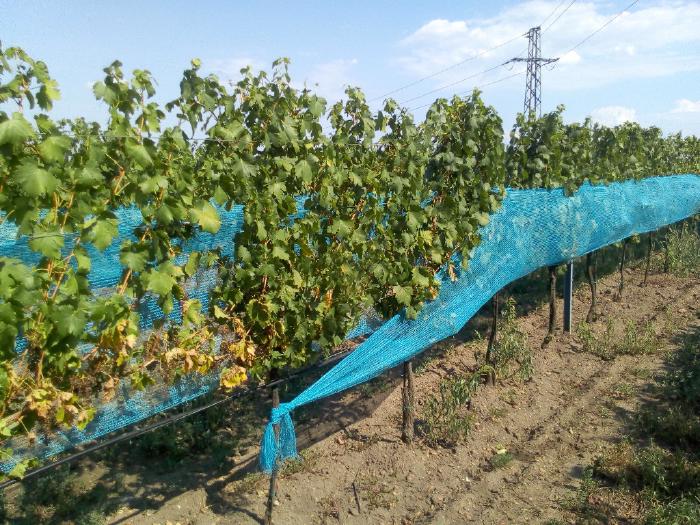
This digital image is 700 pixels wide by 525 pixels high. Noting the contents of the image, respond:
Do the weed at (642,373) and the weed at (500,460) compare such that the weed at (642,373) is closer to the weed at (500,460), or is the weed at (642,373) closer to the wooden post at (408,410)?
the weed at (500,460)

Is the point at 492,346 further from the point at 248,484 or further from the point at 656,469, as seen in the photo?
the point at 248,484

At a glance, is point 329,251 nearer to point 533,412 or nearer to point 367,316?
point 367,316

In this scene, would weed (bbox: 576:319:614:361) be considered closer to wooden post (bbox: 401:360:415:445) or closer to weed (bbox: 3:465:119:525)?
wooden post (bbox: 401:360:415:445)

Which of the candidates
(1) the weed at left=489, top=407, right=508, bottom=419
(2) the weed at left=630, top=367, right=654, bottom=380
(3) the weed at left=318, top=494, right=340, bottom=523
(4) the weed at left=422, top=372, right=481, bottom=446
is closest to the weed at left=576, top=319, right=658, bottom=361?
(2) the weed at left=630, top=367, right=654, bottom=380

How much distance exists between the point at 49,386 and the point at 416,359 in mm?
4726

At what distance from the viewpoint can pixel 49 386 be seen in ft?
9.12

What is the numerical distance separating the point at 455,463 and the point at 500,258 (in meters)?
2.07

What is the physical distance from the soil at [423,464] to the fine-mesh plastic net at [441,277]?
29.0 inches

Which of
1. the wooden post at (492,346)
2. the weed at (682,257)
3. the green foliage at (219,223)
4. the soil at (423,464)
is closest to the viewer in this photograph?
the green foliage at (219,223)

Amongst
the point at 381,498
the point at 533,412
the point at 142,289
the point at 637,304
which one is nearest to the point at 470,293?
the point at 533,412

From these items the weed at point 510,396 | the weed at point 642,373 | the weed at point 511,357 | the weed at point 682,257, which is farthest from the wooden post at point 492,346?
the weed at point 682,257

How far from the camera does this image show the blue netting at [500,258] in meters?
4.09

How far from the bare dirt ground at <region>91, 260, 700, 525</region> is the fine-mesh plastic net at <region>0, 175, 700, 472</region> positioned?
73 cm

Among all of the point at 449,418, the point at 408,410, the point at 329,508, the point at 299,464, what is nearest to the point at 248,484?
the point at 299,464
